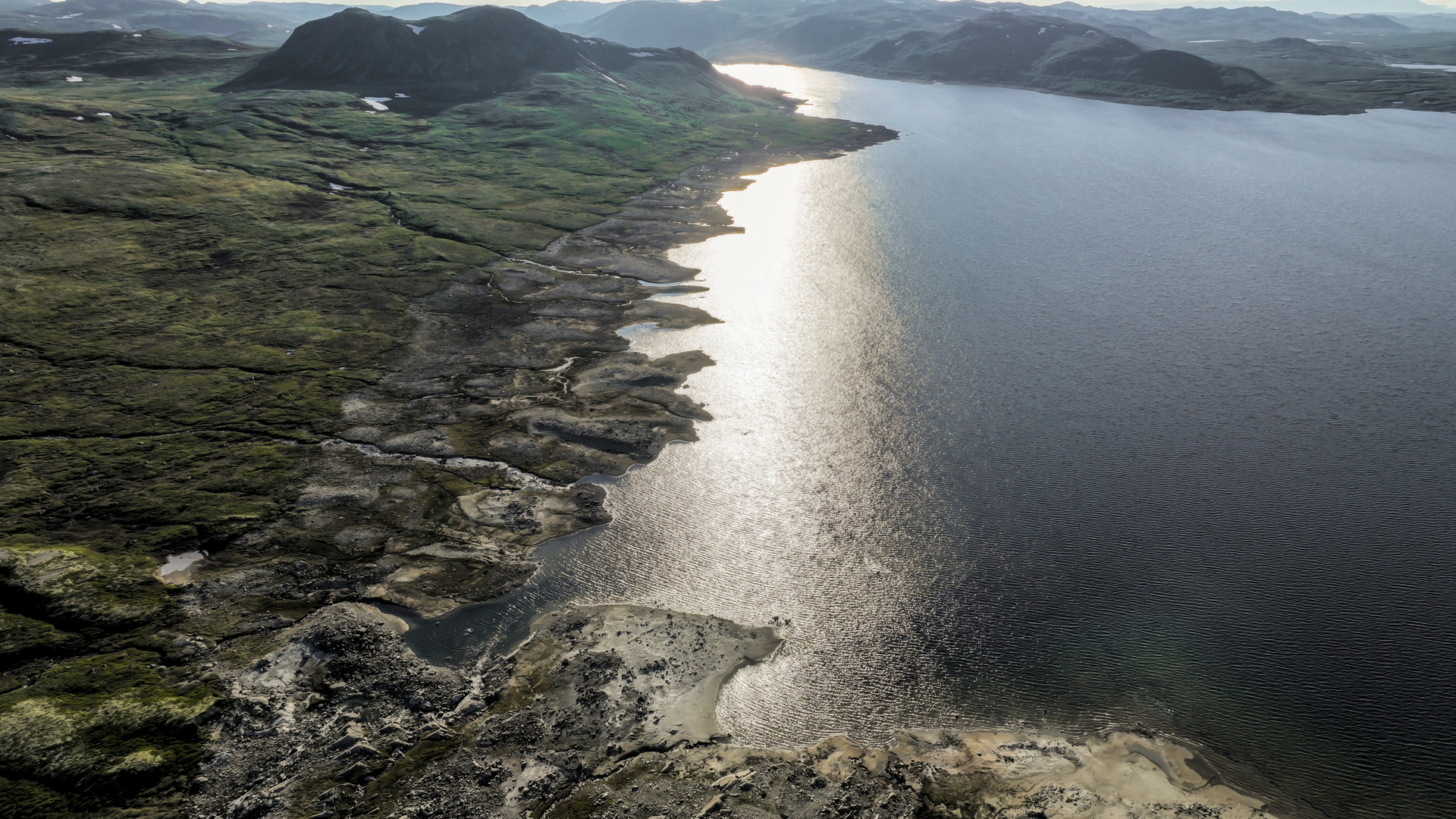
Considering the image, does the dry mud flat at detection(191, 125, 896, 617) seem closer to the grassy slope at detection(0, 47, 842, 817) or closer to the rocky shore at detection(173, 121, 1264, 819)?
the rocky shore at detection(173, 121, 1264, 819)

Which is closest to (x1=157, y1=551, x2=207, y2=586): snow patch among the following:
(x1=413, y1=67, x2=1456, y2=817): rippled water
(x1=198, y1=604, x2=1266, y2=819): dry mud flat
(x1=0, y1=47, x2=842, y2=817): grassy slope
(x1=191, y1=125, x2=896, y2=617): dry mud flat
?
(x1=0, y1=47, x2=842, y2=817): grassy slope

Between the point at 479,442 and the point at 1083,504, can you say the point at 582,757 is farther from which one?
the point at 1083,504

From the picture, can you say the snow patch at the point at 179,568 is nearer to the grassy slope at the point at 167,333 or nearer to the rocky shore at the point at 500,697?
the grassy slope at the point at 167,333

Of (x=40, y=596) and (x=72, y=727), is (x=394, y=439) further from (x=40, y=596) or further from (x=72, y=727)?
(x=72, y=727)

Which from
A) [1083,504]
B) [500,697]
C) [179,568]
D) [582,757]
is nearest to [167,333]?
[179,568]

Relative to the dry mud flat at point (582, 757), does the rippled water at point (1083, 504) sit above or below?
above

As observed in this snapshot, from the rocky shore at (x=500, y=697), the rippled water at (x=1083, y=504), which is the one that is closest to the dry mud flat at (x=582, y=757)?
the rocky shore at (x=500, y=697)
